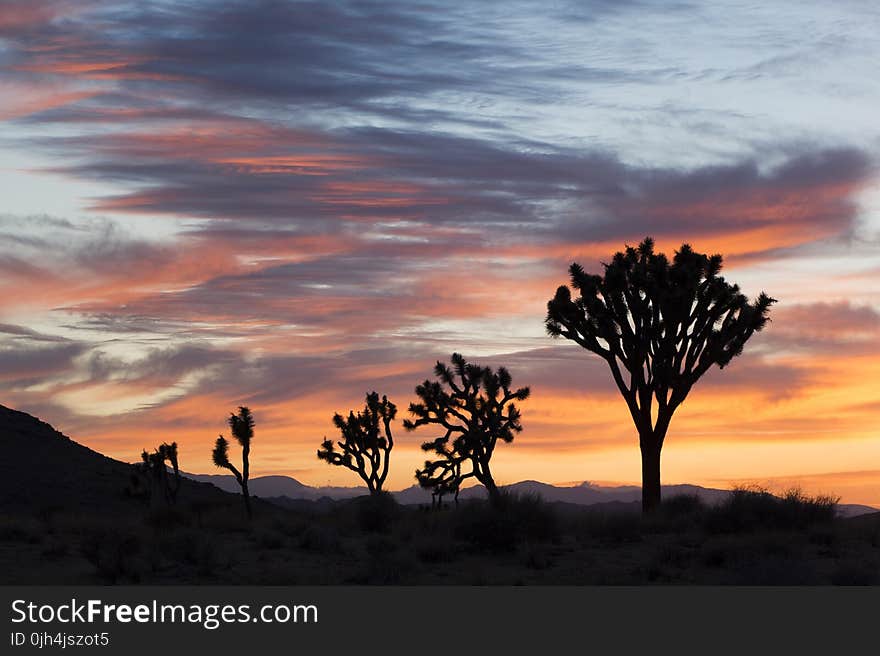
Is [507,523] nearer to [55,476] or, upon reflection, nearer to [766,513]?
[766,513]

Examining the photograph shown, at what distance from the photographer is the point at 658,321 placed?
113 ft

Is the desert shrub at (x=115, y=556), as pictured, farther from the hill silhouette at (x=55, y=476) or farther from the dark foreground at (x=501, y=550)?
the hill silhouette at (x=55, y=476)

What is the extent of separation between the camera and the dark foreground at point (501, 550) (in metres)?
19.4

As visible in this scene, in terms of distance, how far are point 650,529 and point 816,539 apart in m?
4.59

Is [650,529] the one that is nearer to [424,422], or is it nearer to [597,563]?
[597,563]

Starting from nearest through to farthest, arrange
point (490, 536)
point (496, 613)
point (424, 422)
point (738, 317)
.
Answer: point (496, 613) → point (490, 536) → point (738, 317) → point (424, 422)

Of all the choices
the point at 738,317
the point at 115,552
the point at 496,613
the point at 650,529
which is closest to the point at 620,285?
the point at 738,317

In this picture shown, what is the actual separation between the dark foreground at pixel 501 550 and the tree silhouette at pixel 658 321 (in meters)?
7.24

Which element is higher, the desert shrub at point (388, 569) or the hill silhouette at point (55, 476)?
the hill silhouette at point (55, 476)

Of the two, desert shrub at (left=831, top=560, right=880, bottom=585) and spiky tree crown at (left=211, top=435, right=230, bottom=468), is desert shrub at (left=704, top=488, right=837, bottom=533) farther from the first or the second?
spiky tree crown at (left=211, top=435, right=230, bottom=468)

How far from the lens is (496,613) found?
14.0 m

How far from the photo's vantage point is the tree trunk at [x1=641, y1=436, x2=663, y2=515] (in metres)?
35.6

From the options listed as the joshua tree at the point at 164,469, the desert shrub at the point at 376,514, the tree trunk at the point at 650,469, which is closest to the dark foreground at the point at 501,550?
the desert shrub at the point at 376,514

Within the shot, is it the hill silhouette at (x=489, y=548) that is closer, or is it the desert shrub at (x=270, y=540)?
the hill silhouette at (x=489, y=548)
